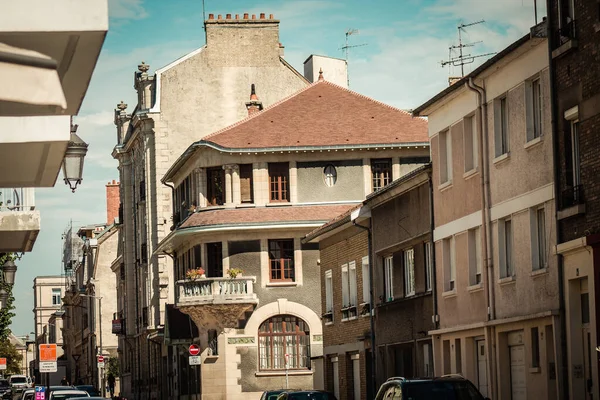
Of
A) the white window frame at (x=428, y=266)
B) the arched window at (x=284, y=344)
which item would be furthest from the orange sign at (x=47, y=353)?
the white window frame at (x=428, y=266)

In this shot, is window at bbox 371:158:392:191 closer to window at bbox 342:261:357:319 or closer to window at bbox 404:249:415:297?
window at bbox 342:261:357:319

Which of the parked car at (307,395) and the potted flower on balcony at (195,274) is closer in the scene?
the parked car at (307,395)

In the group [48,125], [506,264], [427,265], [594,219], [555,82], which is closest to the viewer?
[48,125]

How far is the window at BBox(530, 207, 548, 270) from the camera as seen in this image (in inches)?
1074

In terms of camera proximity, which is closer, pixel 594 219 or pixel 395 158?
pixel 594 219

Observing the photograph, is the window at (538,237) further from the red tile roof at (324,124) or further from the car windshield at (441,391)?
the red tile roof at (324,124)

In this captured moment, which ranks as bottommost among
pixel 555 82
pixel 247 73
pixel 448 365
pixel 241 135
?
pixel 448 365

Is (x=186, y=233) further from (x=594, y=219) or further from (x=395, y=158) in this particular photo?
(x=594, y=219)

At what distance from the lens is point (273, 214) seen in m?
56.2

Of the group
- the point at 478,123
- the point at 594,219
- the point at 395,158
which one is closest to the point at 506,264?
the point at 478,123

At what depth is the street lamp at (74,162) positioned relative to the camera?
16.4m

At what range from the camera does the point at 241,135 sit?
188ft

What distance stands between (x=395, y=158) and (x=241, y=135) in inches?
263

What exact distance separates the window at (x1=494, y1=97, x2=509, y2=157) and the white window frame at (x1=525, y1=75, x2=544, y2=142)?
1.63 meters
